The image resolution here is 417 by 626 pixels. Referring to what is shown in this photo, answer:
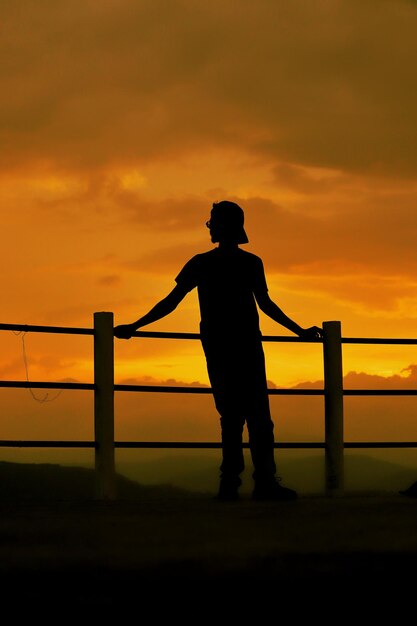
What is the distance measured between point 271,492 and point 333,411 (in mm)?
1755

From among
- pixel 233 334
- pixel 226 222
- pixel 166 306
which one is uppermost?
pixel 226 222

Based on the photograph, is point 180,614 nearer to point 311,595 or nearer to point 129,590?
point 129,590

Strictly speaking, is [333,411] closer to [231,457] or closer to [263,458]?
[263,458]

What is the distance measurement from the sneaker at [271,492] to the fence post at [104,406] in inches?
49.5

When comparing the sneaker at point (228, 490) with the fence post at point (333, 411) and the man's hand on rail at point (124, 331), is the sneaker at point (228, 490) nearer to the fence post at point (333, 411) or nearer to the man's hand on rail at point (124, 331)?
the man's hand on rail at point (124, 331)

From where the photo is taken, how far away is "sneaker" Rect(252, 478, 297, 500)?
19.8ft

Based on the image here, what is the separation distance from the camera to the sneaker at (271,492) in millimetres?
6043

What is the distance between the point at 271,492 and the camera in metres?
6.05

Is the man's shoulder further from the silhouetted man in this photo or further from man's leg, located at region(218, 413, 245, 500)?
man's leg, located at region(218, 413, 245, 500)

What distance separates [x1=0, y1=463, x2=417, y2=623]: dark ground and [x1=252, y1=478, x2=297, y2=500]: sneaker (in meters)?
1.35

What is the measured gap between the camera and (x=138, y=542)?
3775mm

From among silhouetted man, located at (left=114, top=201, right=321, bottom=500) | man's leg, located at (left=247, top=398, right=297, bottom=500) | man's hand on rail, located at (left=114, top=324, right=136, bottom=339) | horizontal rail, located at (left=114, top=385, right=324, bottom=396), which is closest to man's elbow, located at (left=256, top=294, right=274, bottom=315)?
silhouetted man, located at (left=114, top=201, right=321, bottom=500)

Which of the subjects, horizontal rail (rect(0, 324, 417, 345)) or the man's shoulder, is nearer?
the man's shoulder

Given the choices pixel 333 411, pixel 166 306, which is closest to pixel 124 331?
pixel 166 306
